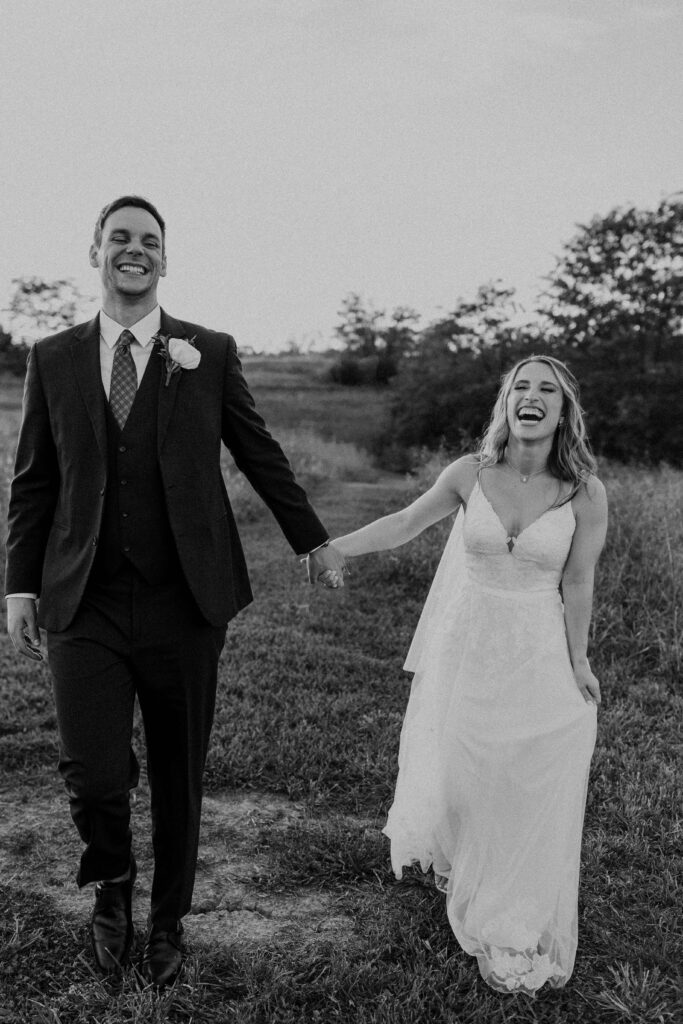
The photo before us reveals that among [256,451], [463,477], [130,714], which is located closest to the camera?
[130,714]

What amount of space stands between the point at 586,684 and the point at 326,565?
1.09 m

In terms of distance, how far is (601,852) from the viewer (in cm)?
415

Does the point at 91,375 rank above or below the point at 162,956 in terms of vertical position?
above

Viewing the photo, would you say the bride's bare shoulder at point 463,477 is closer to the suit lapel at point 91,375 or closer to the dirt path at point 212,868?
the suit lapel at point 91,375

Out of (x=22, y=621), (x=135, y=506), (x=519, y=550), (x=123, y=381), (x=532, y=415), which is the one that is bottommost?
(x=22, y=621)

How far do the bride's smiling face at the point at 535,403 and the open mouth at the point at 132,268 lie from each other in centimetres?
156

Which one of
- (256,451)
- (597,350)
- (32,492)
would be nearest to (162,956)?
(32,492)

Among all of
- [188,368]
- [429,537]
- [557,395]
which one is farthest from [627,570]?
[188,368]

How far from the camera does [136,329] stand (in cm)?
316

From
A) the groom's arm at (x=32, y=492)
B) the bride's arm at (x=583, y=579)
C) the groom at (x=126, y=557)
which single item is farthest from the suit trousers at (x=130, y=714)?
the bride's arm at (x=583, y=579)

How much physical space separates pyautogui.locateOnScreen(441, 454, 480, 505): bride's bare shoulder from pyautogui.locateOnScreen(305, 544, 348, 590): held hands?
57cm

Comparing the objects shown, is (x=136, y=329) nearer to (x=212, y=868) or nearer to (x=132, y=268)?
(x=132, y=268)

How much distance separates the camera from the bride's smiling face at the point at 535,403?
3.62 metres

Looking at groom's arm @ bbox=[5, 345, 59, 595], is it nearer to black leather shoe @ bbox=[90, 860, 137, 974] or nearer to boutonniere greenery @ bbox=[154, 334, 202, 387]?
boutonniere greenery @ bbox=[154, 334, 202, 387]
